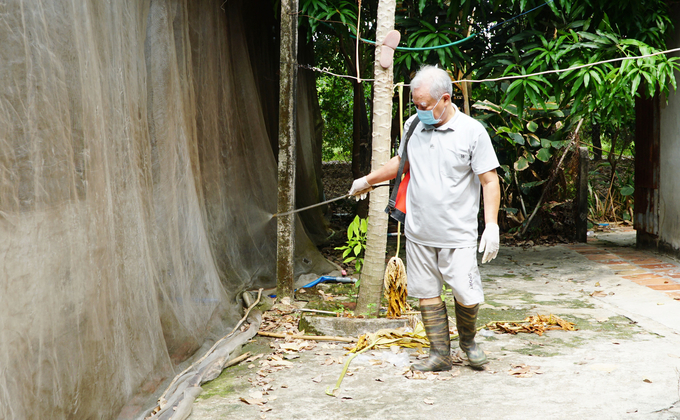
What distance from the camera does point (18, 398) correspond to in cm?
190

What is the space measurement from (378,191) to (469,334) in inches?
48.7

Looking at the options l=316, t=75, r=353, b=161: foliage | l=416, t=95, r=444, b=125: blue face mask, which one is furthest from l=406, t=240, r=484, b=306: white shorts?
l=316, t=75, r=353, b=161: foliage

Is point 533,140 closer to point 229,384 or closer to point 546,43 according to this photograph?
point 546,43

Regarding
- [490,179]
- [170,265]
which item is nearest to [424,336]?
[490,179]

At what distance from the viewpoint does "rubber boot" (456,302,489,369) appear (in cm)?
319

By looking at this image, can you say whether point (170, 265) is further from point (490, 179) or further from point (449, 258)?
point (490, 179)

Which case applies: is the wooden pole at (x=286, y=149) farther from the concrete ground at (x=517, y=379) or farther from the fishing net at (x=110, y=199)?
the concrete ground at (x=517, y=379)

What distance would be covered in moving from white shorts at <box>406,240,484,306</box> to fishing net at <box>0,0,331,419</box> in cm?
133

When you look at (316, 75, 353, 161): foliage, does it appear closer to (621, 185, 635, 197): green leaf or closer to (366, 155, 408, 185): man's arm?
(621, 185, 635, 197): green leaf

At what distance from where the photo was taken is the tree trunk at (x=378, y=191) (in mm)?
3961

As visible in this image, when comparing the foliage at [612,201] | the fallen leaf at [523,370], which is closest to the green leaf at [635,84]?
the fallen leaf at [523,370]

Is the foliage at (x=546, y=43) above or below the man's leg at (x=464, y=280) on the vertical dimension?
A: above

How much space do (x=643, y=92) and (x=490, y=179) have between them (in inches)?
180

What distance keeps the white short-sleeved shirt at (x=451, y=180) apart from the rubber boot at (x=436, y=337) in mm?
373
